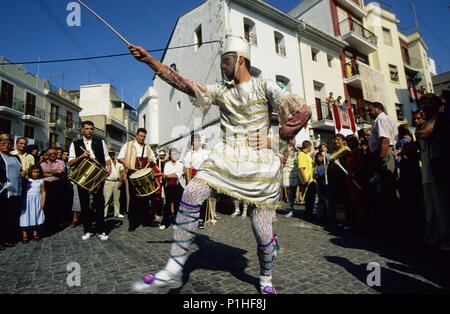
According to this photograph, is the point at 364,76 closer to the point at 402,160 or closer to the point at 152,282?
the point at 402,160

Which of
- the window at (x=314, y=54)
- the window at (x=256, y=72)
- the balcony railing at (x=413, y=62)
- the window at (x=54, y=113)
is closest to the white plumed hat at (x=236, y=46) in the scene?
the window at (x=256, y=72)

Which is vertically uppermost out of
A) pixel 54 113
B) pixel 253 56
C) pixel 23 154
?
pixel 54 113

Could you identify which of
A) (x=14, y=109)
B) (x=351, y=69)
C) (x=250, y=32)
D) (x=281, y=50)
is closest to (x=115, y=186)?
(x=250, y=32)

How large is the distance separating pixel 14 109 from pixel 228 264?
28741 millimetres

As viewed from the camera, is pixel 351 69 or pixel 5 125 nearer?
pixel 351 69

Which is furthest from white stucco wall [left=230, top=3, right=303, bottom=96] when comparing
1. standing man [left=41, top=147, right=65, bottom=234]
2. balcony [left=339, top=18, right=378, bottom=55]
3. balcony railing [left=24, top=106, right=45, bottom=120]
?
balcony railing [left=24, top=106, right=45, bottom=120]

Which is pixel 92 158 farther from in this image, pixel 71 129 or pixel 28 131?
pixel 71 129

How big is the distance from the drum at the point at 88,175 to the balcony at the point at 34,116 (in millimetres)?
26277

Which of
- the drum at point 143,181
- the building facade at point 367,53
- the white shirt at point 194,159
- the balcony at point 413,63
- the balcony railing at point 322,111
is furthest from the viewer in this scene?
the balcony at point 413,63

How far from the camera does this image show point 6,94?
2242 centimetres

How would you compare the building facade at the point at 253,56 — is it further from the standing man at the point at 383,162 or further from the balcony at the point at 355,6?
the standing man at the point at 383,162

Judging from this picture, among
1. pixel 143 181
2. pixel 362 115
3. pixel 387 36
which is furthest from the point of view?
pixel 387 36

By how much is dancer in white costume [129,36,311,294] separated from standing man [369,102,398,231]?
2845 mm

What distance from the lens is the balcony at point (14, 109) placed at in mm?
22062
